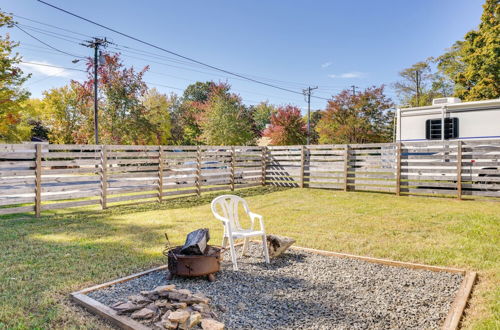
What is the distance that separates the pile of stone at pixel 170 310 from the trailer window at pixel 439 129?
1060cm

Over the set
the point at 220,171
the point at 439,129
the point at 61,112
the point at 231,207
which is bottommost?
the point at 231,207

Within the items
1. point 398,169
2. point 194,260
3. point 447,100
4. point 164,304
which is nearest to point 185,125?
point 447,100

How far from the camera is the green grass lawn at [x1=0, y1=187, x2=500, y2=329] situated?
9.59 feet

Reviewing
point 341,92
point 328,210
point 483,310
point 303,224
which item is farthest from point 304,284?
point 341,92

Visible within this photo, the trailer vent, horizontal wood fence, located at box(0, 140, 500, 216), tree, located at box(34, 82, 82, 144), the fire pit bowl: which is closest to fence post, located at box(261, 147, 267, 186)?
horizontal wood fence, located at box(0, 140, 500, 216)

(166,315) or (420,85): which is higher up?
(420,85)

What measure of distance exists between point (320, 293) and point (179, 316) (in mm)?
1367

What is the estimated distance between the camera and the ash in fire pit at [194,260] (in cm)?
332

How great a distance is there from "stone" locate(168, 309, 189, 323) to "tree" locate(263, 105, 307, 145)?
1949 cm

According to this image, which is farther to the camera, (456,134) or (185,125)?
(185,125)

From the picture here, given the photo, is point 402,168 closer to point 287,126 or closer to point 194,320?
point 194,320

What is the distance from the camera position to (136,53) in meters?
18.3

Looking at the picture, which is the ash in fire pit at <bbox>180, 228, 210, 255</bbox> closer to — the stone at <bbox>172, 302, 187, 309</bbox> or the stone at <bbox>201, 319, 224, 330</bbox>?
the stone at <bbox>172, 302, 187, 309</bbox>

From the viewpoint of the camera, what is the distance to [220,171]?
10.9m
